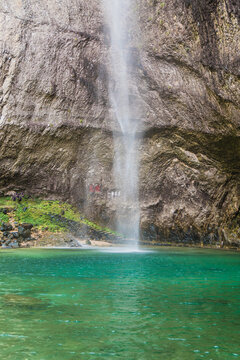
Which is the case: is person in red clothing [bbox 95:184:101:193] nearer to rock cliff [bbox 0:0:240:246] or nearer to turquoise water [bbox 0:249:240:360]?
rock cliff [bbox 0:0:240:246]

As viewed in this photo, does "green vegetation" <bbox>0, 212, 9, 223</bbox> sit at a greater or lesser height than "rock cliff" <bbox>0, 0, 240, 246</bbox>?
lesser

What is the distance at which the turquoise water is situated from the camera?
4.23 meters

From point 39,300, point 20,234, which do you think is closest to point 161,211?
point 20,234

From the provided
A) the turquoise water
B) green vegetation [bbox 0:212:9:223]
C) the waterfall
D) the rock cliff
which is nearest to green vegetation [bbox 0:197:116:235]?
green vegetation [bbox 0:212:9:223]

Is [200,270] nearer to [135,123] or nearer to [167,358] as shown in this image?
[167,358]

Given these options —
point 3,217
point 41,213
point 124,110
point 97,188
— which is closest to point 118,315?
point 3,217

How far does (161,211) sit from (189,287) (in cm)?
1667

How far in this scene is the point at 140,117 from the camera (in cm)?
2438

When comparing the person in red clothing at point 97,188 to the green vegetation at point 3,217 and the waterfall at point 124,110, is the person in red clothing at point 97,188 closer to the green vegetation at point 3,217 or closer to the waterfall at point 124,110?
the waterfall at point 124,110

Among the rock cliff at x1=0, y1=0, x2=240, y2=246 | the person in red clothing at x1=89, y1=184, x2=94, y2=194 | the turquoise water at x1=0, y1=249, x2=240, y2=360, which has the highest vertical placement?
the rock cliff at x1=0, y1=0, x2=240, y2=246

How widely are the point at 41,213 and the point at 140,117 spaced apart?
7.84 metres

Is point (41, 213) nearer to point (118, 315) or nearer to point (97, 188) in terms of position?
point (97, 188)

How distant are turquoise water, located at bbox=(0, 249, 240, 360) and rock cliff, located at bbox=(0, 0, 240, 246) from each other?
13.7 meters

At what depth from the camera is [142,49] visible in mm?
24188
